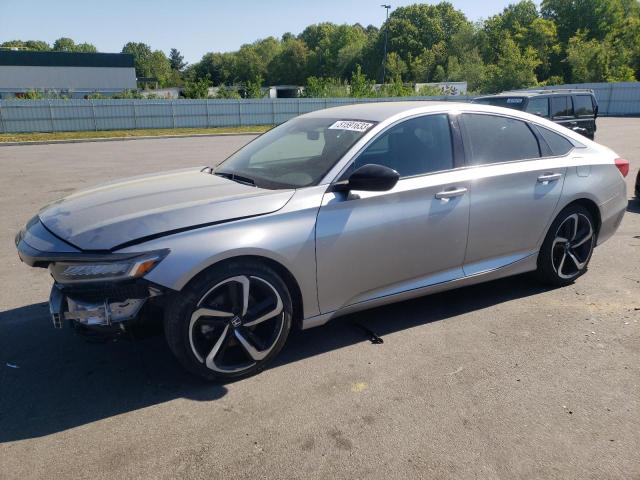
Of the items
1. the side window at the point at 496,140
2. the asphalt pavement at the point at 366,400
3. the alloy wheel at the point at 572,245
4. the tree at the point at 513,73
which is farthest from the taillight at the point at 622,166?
the tree at the point at 513,73

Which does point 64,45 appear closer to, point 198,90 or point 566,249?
point 198,90

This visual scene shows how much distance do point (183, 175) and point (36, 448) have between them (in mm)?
2231

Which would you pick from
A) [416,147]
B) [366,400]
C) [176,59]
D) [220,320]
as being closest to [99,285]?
[220,320]

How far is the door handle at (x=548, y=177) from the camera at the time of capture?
4.30 metres

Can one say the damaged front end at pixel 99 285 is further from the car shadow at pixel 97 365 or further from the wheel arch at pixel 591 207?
the wheel arch at pixel 591 207

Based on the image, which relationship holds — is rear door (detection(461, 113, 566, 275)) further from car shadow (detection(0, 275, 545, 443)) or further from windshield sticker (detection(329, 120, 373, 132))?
windshield sticker (detection(329, 120, 373, 132))

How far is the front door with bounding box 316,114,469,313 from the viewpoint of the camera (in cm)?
336

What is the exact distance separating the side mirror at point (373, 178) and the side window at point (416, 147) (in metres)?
0.34

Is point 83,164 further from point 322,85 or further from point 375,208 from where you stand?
point 322,85

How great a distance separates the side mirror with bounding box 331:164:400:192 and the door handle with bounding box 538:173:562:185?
1.68m

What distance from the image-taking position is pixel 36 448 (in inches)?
102

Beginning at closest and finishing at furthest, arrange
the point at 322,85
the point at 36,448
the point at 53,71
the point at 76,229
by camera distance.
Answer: the point at 36,448
the point at 76,229
the point at 322,85
the point at 53,71

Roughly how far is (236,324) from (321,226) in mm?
798

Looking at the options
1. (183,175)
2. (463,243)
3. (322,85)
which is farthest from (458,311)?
(322,85)
